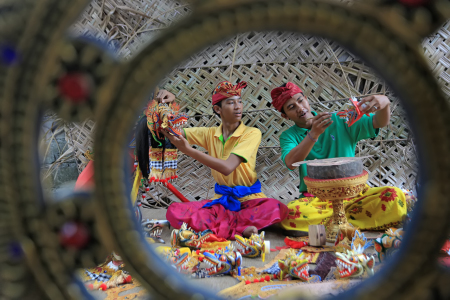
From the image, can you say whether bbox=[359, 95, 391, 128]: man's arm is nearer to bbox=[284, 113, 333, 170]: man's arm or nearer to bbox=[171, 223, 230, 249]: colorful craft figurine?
bbox=[284, 113, 333, 170]: man's arm

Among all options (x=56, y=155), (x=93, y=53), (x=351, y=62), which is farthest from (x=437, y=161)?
(x=56, y=155)

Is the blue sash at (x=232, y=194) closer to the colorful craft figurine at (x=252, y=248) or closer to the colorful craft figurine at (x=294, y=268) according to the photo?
the colorful craft figurine at (x=252, y=248)

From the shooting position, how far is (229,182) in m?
2.31

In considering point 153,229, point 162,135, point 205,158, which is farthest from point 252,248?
point 162,135

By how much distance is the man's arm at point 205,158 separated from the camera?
77.2 inches

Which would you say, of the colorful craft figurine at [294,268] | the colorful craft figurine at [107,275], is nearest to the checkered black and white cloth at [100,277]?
the colorful craft figurine at [107,275]

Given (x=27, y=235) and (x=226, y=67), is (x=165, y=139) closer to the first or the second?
(x=226, y=67)

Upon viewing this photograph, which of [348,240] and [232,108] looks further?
[232,108]

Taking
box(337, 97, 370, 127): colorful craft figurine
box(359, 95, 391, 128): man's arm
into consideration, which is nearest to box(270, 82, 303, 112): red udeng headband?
box(337, 97, 370, 127): colorful craft figurine

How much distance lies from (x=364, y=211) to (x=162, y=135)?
52.2 inches

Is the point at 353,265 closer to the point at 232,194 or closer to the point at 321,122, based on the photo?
the point at 321,122

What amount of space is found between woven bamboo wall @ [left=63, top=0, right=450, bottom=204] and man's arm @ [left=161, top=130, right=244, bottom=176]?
2.52 feet

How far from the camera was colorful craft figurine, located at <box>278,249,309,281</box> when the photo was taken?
1.17 meters

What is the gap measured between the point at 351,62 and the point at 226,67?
1.05 meters
